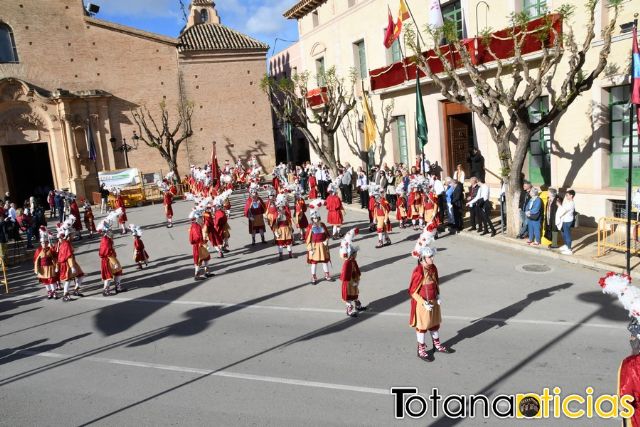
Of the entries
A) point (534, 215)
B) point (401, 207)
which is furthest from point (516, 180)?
point (401, 207)

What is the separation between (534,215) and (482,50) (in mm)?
6996

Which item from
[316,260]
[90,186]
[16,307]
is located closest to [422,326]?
[316,260]

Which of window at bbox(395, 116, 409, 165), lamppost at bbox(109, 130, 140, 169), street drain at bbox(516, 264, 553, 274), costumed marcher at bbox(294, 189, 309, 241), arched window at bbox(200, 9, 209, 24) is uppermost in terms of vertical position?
arched window at bbox(200, 9, 209, 24)

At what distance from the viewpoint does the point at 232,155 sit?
37.0 m

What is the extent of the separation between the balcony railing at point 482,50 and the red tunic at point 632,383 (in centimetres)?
1012

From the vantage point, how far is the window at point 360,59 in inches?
1029

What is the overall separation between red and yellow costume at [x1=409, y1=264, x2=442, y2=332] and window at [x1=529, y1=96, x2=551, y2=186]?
1131 cm

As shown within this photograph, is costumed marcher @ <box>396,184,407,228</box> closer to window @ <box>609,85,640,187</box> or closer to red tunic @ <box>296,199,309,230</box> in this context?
red tunic @ <box>296,199,309,230</box>

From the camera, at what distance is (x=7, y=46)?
3161 cm

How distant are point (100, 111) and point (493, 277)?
30073mm

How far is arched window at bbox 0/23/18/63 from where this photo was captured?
1242 inches

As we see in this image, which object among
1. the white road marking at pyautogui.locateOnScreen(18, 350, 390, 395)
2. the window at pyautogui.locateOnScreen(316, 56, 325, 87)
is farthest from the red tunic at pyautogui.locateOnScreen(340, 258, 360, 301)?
the window at pyautogui.locateOnScreen(316, 56, 325, 87)

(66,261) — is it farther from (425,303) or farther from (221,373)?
(425,303)

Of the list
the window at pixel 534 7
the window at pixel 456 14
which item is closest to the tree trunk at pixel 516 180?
the window at pixel 534 7
